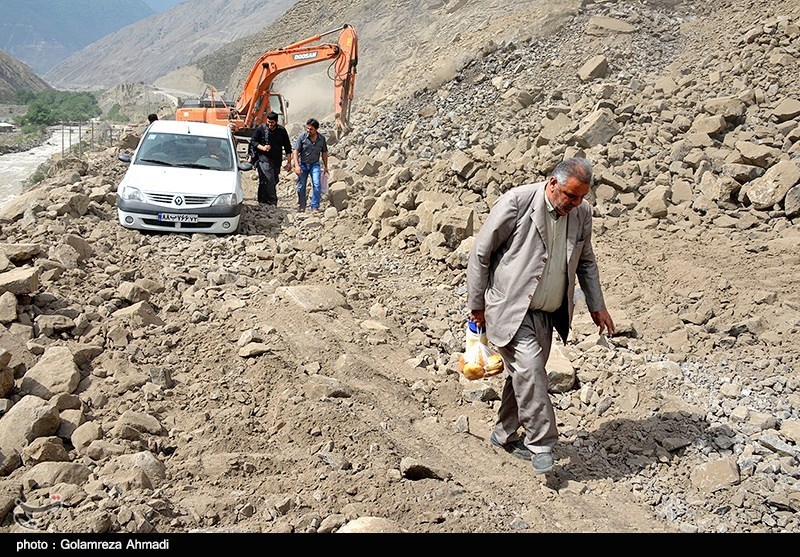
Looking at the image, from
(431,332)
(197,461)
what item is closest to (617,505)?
(197,461)

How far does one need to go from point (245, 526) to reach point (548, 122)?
9.19m

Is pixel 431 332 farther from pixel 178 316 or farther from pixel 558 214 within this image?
pixel 558 214

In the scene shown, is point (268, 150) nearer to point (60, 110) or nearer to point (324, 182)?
point (324, 182)

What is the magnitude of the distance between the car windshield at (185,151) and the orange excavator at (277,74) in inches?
214

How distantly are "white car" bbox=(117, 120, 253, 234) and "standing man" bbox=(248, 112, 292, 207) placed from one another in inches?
40.8

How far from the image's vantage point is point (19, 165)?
26859mm

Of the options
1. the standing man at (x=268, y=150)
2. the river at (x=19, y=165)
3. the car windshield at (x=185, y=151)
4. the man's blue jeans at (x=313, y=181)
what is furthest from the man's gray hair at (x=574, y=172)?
the river at (x=19, y=165)

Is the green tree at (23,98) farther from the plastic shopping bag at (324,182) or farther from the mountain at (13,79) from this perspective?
the plastic shopping bag at (324,182)

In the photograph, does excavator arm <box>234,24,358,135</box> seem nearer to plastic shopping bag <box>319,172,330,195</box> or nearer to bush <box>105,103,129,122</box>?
plastic shopping bag <box>319,172,330,195</box>

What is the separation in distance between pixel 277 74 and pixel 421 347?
11.1 metres

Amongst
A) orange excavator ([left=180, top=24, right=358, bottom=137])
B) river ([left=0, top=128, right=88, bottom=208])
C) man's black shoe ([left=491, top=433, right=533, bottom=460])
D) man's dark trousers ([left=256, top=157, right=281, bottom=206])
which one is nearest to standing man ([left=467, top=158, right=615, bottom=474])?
man's black shoe ([left=491, top=433, right=533, bottom=460])

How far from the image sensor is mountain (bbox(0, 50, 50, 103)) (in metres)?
66.3

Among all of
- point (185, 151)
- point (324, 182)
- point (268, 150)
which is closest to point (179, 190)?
point (185, 151)

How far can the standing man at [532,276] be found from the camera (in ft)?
13.6
